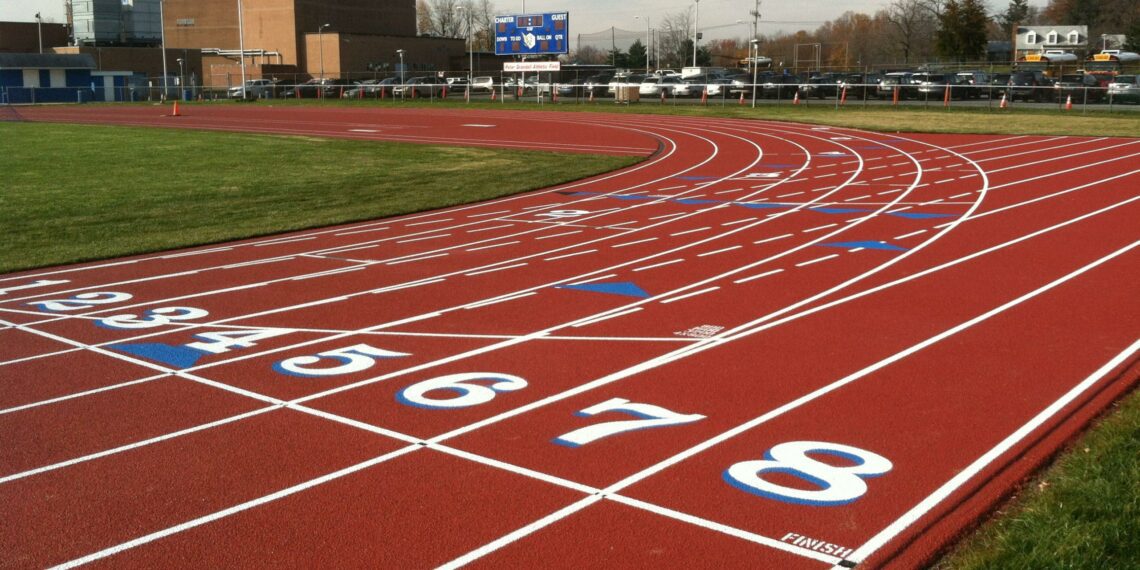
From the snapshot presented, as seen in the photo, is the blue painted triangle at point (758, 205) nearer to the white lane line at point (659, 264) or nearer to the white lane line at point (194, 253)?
the white lane line at point (659, 264)

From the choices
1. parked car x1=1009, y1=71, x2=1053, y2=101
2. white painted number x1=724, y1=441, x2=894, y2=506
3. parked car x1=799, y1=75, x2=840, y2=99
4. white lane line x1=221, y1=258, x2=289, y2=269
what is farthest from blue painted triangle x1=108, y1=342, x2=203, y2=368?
parked car x1=799, y1=75, x2=840, y2=99

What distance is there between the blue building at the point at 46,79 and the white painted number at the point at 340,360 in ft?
210

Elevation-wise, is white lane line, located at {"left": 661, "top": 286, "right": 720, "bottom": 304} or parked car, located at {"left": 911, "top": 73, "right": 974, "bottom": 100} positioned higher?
parked car, located at {"left": 911, "top": 73, "right": 974, "bottom": 100}

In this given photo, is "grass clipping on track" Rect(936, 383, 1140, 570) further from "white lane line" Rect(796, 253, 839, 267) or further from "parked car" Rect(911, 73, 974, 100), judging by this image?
"parked car" Rect(911, 73, 974, 100)

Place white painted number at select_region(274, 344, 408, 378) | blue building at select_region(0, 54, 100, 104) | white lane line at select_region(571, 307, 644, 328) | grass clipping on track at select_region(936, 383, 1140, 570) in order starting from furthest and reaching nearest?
blue building at select_region(0, 54, 100, 104) < white lane line at select_region(571, 307, 644, 328) < white painted number at select_region(274, 344, 408, 378) < grass clipping on track at select_region(936, 383, 1140, 570)

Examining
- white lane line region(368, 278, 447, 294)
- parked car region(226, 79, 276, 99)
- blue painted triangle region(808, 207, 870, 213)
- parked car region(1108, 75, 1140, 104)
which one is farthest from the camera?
parked car region(226, 79, 276, 99)

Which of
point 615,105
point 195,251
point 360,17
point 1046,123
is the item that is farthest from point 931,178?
point 360,17

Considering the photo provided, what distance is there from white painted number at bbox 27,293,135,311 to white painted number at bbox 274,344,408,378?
3415 mm

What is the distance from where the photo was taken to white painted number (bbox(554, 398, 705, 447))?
6.32 m

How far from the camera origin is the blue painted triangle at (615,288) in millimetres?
10648

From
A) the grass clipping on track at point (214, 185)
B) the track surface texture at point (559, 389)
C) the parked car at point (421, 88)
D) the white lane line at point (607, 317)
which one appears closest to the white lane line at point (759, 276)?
the track surface texture at point (559, 389)

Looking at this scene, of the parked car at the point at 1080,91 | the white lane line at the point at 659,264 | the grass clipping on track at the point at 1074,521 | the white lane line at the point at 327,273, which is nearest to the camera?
the grass clipping on track at the point at 1074,521

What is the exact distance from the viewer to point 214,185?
798 inches

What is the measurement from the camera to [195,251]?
13664 millimetres
